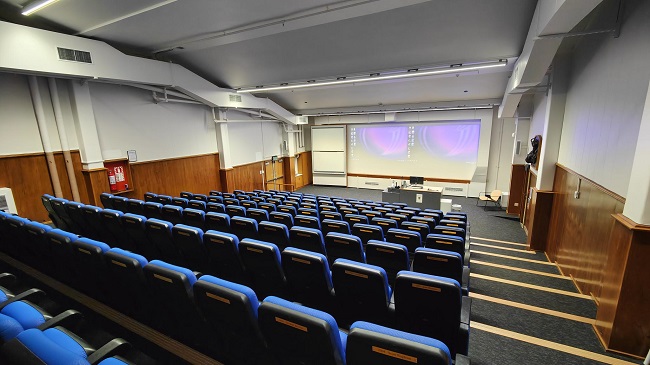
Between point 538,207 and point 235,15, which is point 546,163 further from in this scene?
point 235,15

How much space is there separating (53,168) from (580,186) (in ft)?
29.8

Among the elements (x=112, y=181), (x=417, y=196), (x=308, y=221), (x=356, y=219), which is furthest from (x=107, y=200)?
(x=417, y=196)

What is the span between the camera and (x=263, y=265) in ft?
7.66

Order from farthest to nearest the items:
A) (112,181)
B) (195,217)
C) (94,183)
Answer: (112,181)
(94,183)
(195,217)

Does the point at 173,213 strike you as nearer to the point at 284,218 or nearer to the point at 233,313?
the point at 284,218

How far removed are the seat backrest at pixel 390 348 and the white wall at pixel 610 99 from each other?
129 inches

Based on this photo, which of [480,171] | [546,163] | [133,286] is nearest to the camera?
[133,286]

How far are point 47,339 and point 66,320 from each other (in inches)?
24.5

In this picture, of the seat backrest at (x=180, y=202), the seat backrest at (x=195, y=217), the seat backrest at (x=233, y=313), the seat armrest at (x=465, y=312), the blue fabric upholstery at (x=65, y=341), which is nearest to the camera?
the blue fabric upholstery at (x=65, y=341)

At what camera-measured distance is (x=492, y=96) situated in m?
8.63

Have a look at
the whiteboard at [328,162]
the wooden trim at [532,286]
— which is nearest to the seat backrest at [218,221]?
the wooden trim at [532,286]

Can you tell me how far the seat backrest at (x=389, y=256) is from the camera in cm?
250

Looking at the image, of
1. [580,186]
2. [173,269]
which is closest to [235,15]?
[173,269]

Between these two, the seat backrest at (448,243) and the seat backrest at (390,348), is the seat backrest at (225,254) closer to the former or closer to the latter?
the seat backrest at (390,348)
